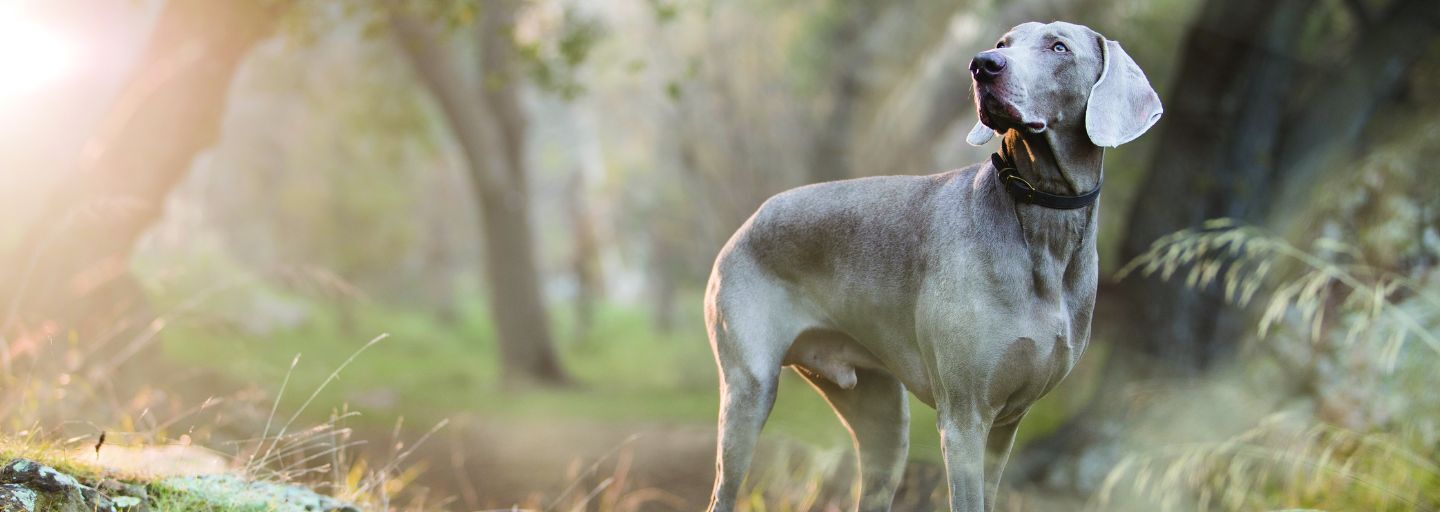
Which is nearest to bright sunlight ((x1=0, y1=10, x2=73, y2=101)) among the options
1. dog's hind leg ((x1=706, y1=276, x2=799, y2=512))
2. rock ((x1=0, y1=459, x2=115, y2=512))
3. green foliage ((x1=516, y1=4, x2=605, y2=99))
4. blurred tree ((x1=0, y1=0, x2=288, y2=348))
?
blurred tree ((x1=0, y1=0, x2=288, y2=348))

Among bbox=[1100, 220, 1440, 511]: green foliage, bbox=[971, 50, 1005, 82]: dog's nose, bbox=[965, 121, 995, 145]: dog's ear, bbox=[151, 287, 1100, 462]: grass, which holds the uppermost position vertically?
bbox=[971, 50, 1005, 82]: dog's nose

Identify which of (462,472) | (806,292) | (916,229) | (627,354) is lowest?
(627,354)

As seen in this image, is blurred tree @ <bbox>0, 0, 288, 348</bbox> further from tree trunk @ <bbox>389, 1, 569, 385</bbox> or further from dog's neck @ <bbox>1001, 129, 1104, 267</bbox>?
dog's neck @ <bbox>1001, 129, 1104, 267</bbox>

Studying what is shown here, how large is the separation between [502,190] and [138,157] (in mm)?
7168

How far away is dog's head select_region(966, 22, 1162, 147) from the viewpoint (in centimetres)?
270

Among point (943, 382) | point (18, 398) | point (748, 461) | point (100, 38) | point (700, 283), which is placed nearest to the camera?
point (943, 382)

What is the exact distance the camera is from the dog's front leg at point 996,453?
10.3 feet

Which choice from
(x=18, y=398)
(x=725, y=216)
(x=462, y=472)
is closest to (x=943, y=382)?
(x=18, y=398)

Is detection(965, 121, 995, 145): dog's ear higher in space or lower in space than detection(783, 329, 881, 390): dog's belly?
higher

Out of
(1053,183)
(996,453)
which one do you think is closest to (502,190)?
(996,453)

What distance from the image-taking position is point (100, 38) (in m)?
8.84

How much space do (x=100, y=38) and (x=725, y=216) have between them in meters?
6.74

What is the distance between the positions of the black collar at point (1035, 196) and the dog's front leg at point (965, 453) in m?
0.54

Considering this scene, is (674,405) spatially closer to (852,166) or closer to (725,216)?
(725,216)
